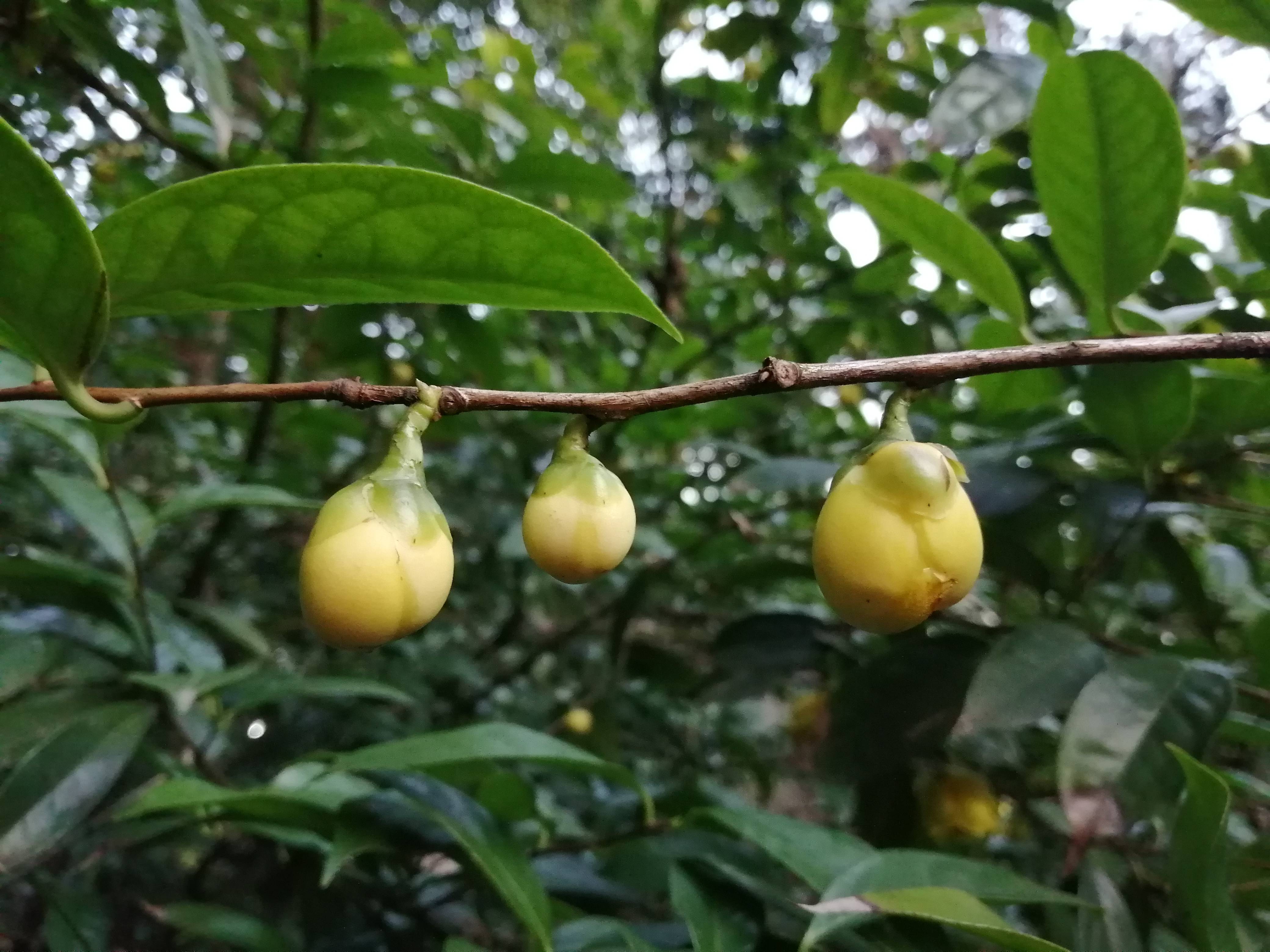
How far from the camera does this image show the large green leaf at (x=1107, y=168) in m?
0.69

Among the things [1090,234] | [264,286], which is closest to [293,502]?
[264,286]

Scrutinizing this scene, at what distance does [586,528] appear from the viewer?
59 centimetres

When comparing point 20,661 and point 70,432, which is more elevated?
point 70,432

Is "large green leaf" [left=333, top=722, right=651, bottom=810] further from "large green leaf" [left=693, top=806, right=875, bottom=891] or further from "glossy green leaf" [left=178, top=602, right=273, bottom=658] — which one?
"glossy green leaf" [left=178, top=602, right=273, bottom=658]

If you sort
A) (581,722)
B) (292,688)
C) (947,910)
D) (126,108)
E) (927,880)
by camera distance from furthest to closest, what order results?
(581,722) → (126,108) → (292,688) → (927,880) → (947,910)

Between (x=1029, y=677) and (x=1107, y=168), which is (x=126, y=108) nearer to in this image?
(x=1107, y=168)

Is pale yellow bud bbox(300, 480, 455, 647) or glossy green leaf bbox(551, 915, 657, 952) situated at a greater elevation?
pale yellow bud bbox(300, 480, 455, 647)

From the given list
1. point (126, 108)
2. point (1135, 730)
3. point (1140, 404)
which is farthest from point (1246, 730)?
point (126, 108)

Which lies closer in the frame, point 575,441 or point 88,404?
point 88,404

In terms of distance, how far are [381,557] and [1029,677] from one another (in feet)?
1.99

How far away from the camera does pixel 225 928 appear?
83cm

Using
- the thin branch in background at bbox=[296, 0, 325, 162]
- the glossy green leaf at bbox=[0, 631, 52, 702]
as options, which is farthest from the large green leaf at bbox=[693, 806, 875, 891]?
the thin branch in background at bbox=[296, 0, 325, 162]

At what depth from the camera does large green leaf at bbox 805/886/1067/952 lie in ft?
1.71

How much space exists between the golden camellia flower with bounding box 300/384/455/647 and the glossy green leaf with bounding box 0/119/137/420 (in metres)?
0.16
